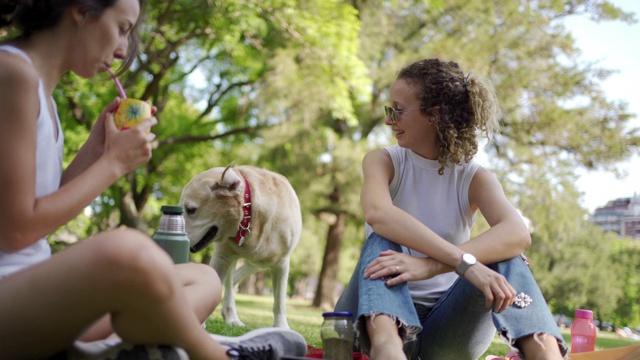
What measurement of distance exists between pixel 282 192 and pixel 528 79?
13.3 meters

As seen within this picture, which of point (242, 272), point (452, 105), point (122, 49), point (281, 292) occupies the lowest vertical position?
point (242, 272)

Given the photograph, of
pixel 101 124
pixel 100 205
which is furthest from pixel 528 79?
pixel 101 124

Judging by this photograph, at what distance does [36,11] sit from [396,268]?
1759 mm

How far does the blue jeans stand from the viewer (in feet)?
9.00

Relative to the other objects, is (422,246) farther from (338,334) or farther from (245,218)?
(245,218)

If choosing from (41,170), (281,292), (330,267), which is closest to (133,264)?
(41,170)

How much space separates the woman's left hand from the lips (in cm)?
254

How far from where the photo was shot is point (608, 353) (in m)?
3.08

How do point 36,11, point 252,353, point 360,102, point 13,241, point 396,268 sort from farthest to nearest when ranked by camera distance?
point 360,102, point 396,268, point 252,353, point 36,11, point 13,241

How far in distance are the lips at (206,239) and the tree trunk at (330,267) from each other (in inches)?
546

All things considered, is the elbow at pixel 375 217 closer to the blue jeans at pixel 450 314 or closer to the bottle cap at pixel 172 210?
the blue jeans at pixel 450 314

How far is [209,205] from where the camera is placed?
5145 millimetres

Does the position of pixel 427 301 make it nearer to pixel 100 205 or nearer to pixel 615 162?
pixel 615 162

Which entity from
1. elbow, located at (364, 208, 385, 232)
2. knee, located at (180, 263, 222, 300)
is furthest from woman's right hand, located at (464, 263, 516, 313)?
knee, located at (180, 263, 222, 300)
